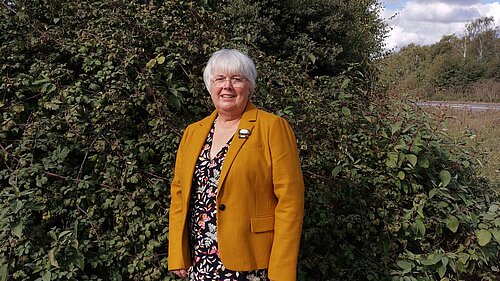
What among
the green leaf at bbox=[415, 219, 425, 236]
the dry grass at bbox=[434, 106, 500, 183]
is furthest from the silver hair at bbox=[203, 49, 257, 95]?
the dry grass at bbox=[434, 106, 500, 183]

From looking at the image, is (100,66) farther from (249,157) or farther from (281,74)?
(249,157)

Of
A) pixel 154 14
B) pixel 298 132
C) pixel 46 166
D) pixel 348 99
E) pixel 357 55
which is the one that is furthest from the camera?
pixel 357 55

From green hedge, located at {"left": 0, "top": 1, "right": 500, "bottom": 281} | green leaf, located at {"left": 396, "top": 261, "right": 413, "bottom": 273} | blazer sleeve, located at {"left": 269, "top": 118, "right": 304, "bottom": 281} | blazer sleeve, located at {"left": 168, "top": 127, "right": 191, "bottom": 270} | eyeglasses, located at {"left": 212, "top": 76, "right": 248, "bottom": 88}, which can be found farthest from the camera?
green leaf, located at {"left": 396, "top": 261, "right": 413, "bottom": 273}

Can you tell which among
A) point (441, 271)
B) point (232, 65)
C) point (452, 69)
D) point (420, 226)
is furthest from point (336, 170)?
point (452, 69)

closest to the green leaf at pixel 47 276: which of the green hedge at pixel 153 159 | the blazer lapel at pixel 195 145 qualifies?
the green hedge at pixel 153 159

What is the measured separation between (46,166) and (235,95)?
4.82ft

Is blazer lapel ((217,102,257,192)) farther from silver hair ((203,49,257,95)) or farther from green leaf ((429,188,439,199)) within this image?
green leaf ((429,188,439,199))

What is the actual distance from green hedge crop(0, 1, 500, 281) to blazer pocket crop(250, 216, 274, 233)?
1.10m

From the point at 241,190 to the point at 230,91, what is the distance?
442 mm

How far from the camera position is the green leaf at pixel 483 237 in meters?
3.29

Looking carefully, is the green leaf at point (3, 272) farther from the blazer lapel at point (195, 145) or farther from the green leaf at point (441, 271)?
the green leaf at point (441, 271)

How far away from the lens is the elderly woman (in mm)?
1981

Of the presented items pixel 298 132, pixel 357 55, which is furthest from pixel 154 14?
pixel 357 55

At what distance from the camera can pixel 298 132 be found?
135 inches
